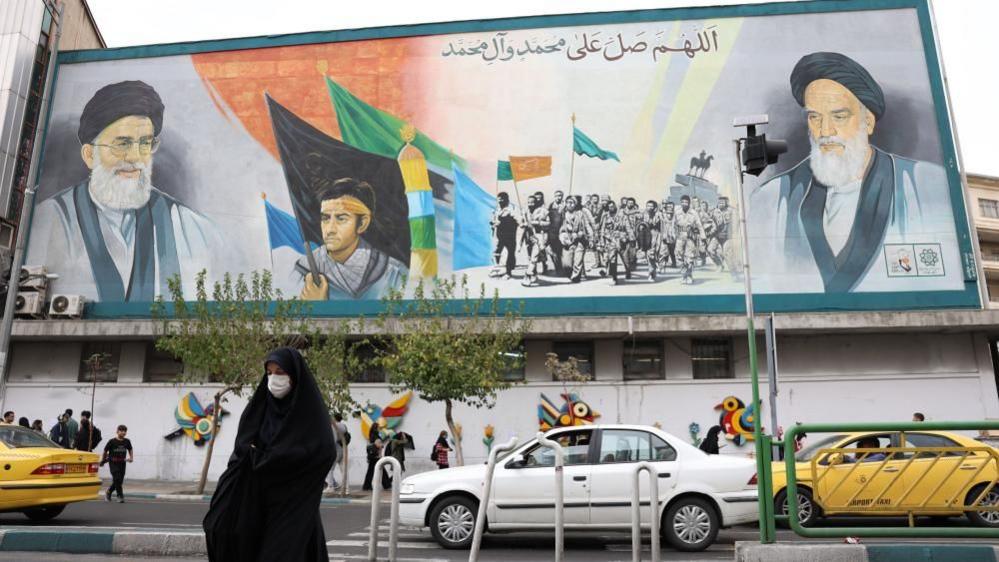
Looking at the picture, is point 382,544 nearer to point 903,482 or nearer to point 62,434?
point 903,482

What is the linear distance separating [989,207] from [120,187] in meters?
50.1

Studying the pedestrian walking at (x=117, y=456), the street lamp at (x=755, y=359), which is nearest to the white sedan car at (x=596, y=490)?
the street lamp at (x=755, y=359)

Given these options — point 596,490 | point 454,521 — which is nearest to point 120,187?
point 454,521

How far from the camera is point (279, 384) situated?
376 centimetres

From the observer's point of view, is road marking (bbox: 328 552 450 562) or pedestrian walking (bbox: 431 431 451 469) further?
pedestrian walking (bbox: 431 431 451 469)

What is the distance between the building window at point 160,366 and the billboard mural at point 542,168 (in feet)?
6.54

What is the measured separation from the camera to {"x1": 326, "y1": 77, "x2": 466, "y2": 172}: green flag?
74.6ft

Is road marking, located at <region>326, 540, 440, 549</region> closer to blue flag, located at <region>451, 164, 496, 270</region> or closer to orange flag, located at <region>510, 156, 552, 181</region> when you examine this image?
blue flag, located at <region>451, 164, 496, 270</region>

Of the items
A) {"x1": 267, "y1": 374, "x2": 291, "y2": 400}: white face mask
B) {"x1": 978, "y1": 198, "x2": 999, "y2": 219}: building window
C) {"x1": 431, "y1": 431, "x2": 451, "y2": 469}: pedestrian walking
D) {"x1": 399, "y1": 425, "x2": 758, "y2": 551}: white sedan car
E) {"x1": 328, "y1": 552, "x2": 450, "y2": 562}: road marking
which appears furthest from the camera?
{"x1": 978, "y1": 198, "x2": 999, "y2": 219}: building window

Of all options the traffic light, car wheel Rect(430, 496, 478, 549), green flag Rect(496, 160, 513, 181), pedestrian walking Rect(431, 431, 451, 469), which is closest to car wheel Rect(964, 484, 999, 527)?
the traffic light

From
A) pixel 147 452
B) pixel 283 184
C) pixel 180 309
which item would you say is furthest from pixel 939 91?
pixel 147 452

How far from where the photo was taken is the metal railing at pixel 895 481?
6.38 m

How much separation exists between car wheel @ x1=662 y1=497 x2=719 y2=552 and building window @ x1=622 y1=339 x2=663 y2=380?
1297 centimetres

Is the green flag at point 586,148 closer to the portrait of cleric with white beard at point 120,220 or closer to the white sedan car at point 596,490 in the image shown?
the portrait of cleric with white beard at point 120,220
